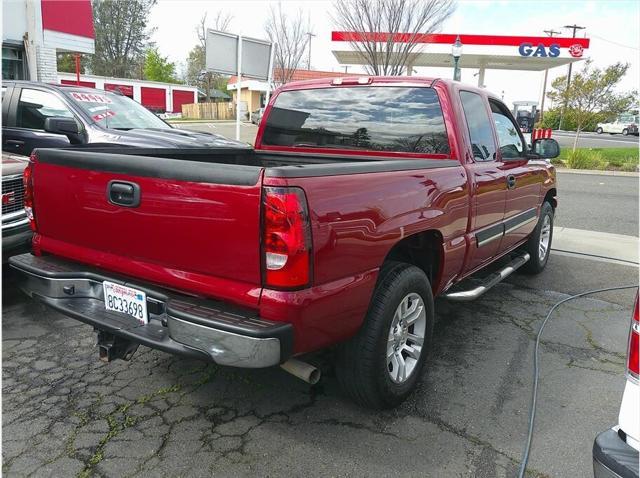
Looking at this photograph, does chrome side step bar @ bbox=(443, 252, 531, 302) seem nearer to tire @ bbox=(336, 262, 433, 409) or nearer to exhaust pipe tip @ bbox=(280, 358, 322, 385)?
tire @ bbox=(336, 262, 433, 409)

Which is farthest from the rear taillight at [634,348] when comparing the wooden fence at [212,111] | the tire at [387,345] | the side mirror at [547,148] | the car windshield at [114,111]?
the wooden fence at [212,111]

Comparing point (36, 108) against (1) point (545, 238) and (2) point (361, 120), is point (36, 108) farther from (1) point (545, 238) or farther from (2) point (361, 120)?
(1) point (545, 238)

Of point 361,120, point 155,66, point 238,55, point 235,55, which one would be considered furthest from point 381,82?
point 155,66

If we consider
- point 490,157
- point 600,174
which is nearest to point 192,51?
point 600,174

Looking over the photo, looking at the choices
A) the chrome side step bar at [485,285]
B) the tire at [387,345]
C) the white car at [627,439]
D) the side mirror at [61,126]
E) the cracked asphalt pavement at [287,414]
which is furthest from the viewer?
the side mirror at [61,126]

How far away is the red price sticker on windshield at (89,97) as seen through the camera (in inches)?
263

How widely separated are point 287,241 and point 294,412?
4.08 feet

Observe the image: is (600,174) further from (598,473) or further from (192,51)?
(192,51)

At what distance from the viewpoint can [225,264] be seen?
236 centimetres

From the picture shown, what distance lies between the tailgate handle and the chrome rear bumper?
1.35ft

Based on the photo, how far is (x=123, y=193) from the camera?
103 inches

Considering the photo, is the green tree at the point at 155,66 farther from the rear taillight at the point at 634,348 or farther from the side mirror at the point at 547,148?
the rear taillight at the point at 634,348

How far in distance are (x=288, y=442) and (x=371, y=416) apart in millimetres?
521

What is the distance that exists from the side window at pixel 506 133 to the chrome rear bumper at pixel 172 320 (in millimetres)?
3014
